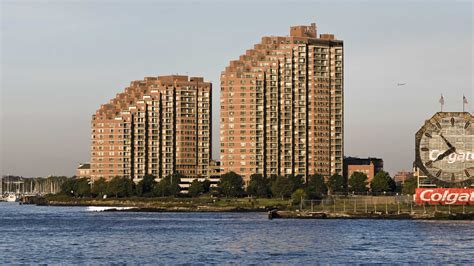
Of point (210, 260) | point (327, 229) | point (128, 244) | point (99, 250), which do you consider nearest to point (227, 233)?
point (327, 229)

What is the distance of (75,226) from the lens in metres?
195

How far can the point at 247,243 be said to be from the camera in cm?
13625

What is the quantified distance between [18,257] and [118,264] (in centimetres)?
1692

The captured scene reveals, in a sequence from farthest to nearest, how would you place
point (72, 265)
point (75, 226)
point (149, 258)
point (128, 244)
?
point (75, 226) < point (128, 244) < point (149, 258) < point (72, 265)

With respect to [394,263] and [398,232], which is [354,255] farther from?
[398,232]

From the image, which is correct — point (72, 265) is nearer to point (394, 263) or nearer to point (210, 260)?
point (210, 260)

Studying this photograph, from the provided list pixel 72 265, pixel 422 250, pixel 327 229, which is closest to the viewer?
pixel 72 265

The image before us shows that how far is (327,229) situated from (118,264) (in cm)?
7301

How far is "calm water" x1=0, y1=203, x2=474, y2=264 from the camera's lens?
4417 inches

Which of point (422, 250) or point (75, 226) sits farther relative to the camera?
point (75, 226)

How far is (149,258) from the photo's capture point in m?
113

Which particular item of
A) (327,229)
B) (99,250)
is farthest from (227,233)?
(99,250)

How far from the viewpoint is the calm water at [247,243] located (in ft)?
368

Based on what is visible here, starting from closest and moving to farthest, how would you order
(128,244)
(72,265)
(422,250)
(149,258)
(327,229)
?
1. (72,265)
2. (149,258)
3. (422,250)
4. (128,244)
5. (327,229)
